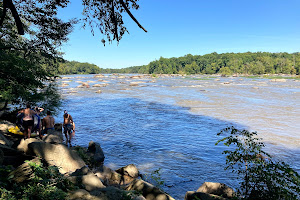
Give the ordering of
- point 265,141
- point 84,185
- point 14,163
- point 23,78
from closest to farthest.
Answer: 1. point 84,185
2. point 14,163
3. point 23,78
4. point 265,141

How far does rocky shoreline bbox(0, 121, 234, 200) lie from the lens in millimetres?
4836

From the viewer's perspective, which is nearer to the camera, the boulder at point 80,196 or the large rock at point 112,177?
the boulder at point 80,196

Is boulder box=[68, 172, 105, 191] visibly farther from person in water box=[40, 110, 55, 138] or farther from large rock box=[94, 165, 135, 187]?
person in water box=[40, 110, 55, 138]

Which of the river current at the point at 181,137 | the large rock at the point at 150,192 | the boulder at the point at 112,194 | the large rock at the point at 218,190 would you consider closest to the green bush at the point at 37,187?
the boulder at the point at 112,194

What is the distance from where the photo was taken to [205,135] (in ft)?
49.3

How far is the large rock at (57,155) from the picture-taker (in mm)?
6740

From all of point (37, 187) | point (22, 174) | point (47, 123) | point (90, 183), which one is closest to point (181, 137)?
point (47, 123)

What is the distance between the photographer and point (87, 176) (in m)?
5.55

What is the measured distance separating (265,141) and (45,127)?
1284cm

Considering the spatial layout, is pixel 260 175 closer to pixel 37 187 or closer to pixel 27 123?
pixel 37 187

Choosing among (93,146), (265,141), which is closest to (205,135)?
(265,141)

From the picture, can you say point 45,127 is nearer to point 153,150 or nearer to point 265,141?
point 153,150

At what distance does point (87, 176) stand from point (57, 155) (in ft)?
6.71

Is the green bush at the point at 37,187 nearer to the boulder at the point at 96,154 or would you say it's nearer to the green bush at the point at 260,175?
the green bush at the point at 260,175
